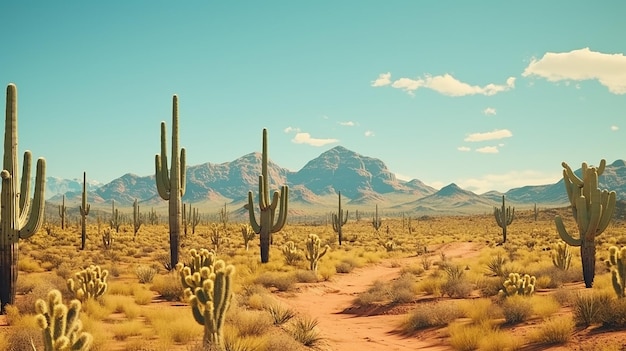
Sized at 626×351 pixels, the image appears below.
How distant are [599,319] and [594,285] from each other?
4.95 meters

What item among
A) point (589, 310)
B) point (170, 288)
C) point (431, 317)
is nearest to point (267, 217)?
point (170, 288)

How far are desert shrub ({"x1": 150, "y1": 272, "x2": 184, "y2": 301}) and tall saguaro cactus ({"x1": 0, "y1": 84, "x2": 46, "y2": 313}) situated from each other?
12.5 feet

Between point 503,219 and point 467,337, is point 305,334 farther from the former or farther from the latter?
point 503,219

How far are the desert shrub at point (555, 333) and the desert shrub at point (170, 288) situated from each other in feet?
29.9

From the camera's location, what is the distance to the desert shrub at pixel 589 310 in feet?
27.9

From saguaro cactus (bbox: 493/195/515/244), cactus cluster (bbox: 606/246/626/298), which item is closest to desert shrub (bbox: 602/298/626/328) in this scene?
cactus cluster (bbox: 606/246/626/298)

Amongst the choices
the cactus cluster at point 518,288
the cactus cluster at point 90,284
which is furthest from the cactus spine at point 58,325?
the cactus cluster at point 518,288

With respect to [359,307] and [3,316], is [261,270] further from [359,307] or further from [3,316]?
[3,316]

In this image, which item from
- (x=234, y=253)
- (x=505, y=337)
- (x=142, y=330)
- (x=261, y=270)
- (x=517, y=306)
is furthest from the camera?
(x=234, y=253)

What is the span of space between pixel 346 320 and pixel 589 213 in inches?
316

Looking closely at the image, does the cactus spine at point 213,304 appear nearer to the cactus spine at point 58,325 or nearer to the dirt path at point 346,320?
the cactus spine at point 58,325

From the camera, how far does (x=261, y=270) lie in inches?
716

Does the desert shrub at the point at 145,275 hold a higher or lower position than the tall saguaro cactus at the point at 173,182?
lower

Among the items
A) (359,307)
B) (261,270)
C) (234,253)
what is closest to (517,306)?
(359,307)
